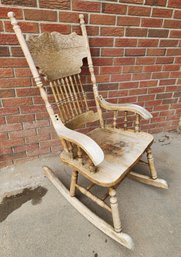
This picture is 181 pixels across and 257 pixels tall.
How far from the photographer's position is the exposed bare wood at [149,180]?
1.43 metres

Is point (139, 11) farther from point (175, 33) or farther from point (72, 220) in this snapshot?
point (72, 220)

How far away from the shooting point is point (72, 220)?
1.27 m

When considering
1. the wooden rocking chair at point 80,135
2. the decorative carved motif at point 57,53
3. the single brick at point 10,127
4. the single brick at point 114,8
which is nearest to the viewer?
the wooden rocking chair at point 80,135

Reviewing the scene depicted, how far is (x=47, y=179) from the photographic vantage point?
1.61 m

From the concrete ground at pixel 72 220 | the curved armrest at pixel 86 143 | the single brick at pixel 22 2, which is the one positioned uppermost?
the single brick at pixel 22 2

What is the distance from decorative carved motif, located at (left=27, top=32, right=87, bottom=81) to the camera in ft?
3.70

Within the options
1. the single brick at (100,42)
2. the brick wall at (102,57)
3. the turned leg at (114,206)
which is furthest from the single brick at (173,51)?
→ the turned leg at (114,206)

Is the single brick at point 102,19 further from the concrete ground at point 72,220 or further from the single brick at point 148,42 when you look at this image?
the concrete ground at point 72,220

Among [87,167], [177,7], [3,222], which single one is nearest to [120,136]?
[87,167]

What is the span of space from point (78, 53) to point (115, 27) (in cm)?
41

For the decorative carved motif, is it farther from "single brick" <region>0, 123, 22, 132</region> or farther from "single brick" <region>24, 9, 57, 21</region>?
"single brick" <region>0, 123, 22, 132</region>

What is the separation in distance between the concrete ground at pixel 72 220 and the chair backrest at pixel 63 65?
600mm

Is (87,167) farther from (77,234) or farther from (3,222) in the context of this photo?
(3,222)

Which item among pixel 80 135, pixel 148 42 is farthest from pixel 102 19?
pixel 80 135
